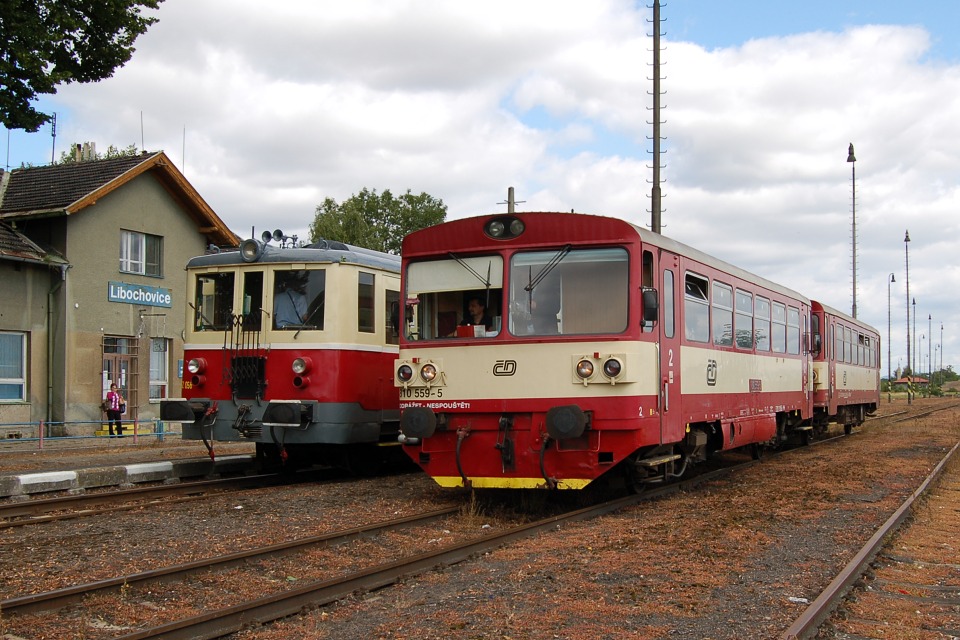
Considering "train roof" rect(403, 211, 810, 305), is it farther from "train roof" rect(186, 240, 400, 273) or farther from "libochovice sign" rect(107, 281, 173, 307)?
"libochovice sign" rect(107, 281, 173, 307)

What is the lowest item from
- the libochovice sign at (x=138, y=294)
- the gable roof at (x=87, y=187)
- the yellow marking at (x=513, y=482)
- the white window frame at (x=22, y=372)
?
the yellow marking at (x=513, y=482)

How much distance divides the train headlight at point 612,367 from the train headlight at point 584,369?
14 centimetres

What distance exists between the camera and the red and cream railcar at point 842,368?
19312 mm

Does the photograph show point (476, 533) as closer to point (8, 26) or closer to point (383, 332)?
point (383, 332)

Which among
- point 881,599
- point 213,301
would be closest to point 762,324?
point 213,301

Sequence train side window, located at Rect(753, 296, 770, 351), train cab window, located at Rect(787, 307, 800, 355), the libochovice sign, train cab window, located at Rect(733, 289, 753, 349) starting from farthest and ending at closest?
the libochovice sign
train cab window, located at Rect(787, 307, 800, 355)
train side window, located at Rect(753, 296, 770, 351)
train cab window, located at Rect(733, 289, 753, 349)

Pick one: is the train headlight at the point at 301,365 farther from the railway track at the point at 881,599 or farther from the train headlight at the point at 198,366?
the railway track at the point at 881,599

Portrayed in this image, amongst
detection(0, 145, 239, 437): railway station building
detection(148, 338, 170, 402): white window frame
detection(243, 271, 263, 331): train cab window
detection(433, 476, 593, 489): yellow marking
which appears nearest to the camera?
detection(433, 476, 593, 489): yellow marking

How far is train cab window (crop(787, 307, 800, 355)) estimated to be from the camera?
16.1 meters

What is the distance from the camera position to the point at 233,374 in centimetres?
1238

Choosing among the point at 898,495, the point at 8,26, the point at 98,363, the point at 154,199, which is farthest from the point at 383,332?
the point at 154,199

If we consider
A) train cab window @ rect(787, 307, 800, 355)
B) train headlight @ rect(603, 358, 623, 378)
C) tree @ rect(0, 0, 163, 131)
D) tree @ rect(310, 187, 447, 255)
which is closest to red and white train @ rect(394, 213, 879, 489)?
train headlight @ rect(603, 358, 623, 378)

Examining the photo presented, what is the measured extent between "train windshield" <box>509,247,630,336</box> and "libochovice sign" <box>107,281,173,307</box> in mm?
17860

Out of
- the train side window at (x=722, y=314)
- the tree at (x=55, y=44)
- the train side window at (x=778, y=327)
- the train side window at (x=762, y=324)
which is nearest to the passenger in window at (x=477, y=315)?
the train side window at (x=722, y=314)
